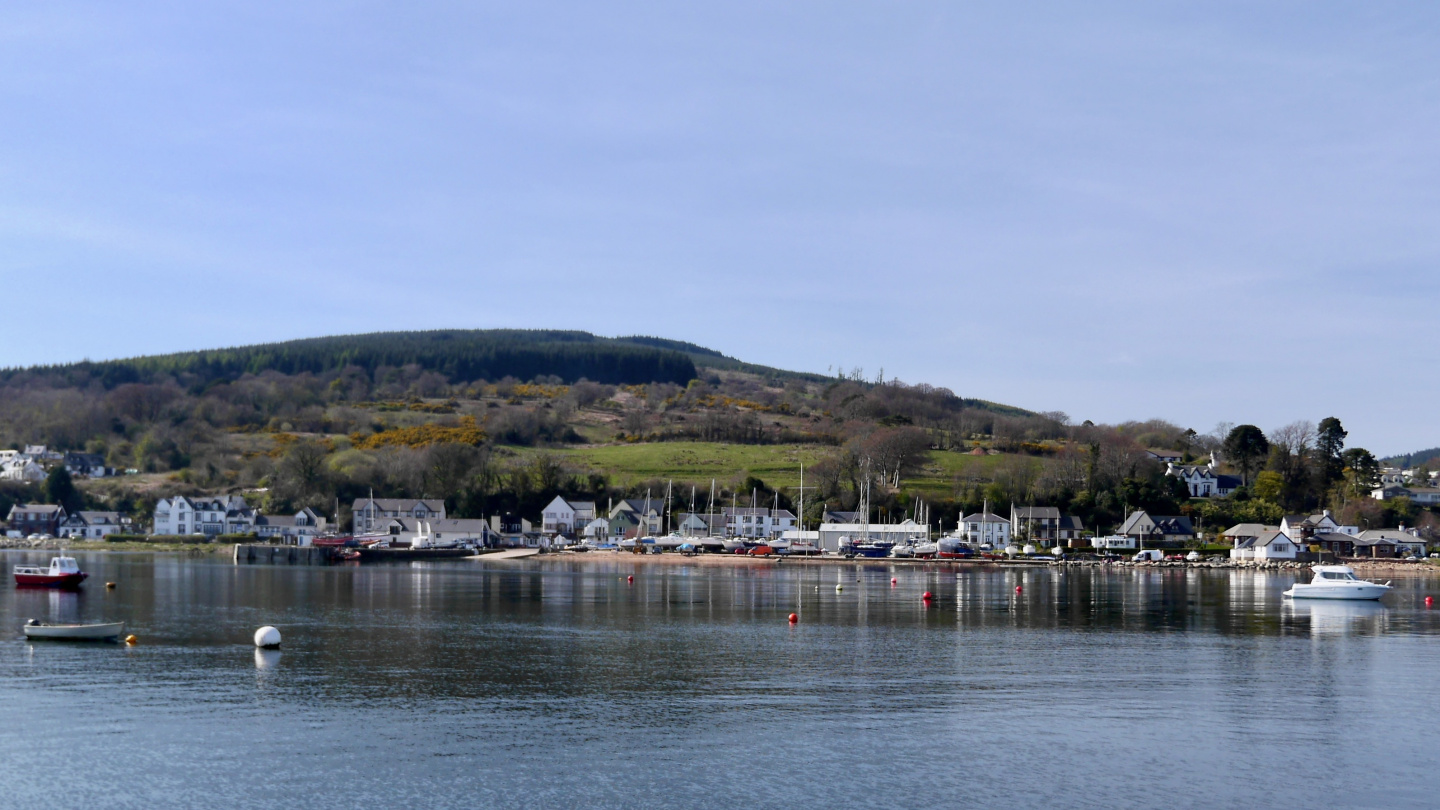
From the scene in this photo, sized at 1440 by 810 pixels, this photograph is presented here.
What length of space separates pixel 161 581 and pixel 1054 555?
73636 mm

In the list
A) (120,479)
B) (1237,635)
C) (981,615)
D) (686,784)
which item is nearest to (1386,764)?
(686,784)

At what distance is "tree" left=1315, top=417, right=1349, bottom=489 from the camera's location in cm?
12381

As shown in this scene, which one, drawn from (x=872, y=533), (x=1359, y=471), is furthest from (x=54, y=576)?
(x=1359, y=471)

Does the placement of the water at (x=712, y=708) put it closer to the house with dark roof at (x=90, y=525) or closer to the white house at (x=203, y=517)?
the white house at (x=203, y=517)

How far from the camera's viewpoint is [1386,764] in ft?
70.5

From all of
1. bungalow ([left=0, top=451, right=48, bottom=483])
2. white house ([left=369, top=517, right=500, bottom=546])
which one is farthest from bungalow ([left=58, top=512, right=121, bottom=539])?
white house ([left=369, top=517, right=500, bottom=546])

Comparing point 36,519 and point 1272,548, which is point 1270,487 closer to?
point 1272,548

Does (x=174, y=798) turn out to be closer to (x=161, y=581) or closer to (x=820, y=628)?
(x=820, y=628)

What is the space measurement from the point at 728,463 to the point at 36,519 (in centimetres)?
7697

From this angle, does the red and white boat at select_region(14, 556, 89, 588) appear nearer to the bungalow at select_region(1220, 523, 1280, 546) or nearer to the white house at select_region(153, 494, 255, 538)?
the white house at select_region(153, 494, 255, 538)

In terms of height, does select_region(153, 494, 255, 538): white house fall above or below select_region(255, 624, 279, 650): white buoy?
below

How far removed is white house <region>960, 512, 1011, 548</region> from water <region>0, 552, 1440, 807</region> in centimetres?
6283

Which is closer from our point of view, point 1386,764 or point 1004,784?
point 1004,784

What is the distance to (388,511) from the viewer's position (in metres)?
120
